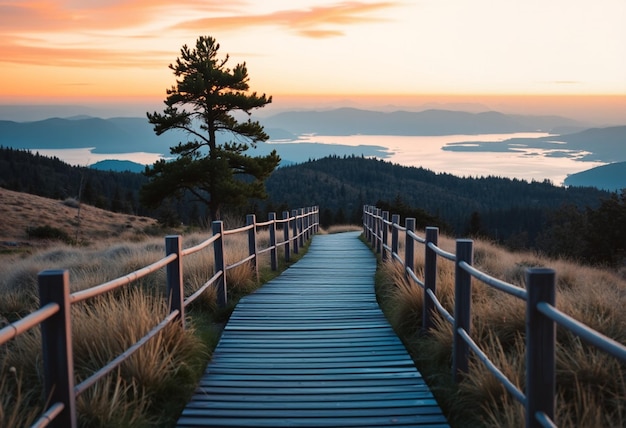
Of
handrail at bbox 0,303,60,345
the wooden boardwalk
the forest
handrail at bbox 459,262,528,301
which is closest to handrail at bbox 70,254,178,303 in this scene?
handrail at bbox 0,303,60,345

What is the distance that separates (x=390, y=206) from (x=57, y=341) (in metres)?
75.8

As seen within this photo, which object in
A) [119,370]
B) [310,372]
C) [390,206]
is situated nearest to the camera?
[119,370]

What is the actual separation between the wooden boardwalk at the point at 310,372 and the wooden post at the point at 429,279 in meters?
0.43

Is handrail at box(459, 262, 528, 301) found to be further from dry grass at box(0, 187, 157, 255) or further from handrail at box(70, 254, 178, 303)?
dry grass at box(0, 187, 157, 255)

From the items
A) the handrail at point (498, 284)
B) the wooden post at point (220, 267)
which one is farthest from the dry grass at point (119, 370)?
the handrail at point (498, 284)

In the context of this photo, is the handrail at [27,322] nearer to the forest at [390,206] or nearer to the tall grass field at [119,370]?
the tall grass field at [119,370]

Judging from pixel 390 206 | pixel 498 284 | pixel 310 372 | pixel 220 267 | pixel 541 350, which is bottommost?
pixel 390 206

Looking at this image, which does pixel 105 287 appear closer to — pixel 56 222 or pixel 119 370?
pixel 119 370

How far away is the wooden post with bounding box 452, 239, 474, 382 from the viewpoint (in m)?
5.07

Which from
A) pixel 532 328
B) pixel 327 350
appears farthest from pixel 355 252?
pixel 532 328

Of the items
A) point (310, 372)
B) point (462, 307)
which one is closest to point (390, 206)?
point (310, 372)

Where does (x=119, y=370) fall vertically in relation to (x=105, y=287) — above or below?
below

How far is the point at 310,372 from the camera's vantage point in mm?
5555

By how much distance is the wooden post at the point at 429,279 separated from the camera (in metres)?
6.52
